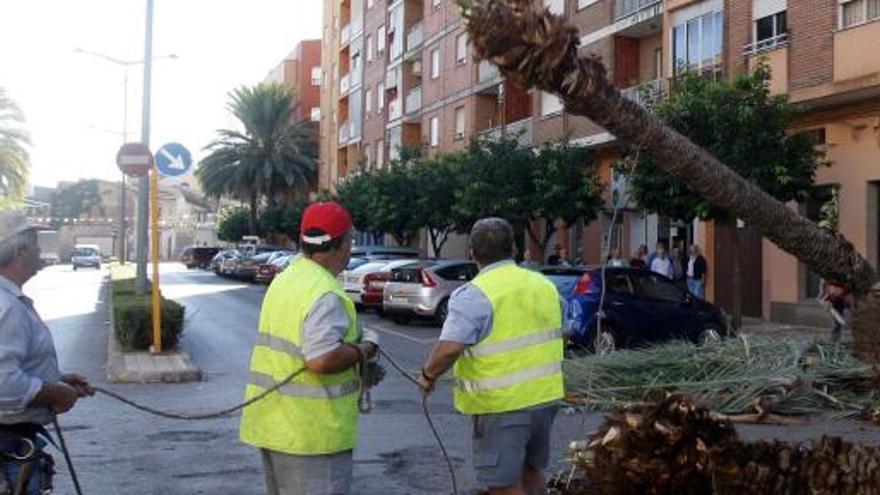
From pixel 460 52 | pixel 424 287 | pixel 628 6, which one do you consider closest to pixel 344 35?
pixel 460 52

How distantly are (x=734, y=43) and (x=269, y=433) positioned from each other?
21.3 metres

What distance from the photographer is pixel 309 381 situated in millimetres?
3973

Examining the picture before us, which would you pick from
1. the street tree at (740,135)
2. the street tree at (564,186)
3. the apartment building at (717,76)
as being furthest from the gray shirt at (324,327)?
the street tree at (564,186)

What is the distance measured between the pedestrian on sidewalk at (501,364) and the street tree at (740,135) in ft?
43.5

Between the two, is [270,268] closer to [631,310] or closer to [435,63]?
[435,63]

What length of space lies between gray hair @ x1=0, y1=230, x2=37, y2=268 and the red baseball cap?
42.6 inches

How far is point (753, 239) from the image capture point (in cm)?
2397

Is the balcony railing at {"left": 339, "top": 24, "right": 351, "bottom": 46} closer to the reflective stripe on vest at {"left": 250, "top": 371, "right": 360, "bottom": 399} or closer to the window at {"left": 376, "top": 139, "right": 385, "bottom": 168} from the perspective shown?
the window at {"left": 376, "top": 139, "right": 385, "bottom": 168}

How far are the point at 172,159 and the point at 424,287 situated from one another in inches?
339

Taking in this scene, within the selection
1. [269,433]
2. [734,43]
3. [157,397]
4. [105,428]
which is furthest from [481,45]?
[734,43]

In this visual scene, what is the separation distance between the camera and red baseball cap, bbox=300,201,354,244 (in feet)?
13.6

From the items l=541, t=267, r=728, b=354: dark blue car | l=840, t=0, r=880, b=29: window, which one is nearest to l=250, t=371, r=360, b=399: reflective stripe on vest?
l=541, t=267, r=728, b=354: dark blue car

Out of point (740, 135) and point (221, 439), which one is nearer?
point (221, 439)

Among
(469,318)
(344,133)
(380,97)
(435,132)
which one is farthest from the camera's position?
(344,133)
